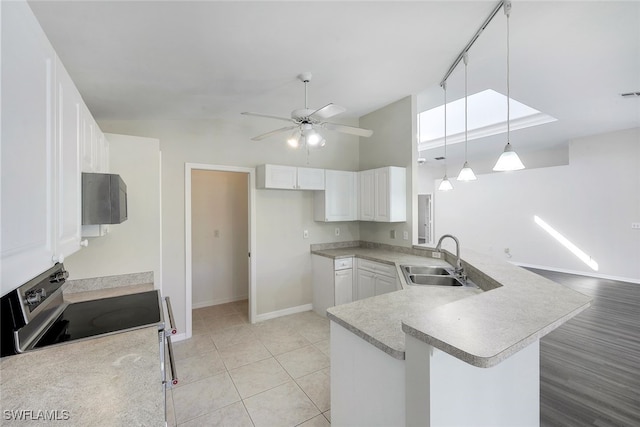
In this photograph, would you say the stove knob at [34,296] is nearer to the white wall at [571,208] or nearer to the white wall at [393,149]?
the white wall at [393,149]

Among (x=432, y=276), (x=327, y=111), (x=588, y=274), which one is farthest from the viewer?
(x=588, y=274)

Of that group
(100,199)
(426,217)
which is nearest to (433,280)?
(100,199)

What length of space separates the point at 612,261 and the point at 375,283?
533cm

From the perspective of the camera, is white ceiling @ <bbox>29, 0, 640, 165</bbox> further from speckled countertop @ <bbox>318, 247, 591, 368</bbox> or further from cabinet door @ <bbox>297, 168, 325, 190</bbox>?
speckled countertop @ <bbox>318, 247, 591, 368</bbox>

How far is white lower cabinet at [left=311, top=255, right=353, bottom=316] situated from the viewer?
3.66m

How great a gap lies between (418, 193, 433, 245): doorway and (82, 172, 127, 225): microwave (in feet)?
25.5

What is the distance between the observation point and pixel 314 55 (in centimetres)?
214

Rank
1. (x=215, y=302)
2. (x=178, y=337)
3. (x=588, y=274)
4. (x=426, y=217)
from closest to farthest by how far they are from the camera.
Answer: (x=178, y=337) < (x=215, y=302) < (x=588, y=274) < (x=426, y=217)

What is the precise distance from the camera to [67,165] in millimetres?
1190

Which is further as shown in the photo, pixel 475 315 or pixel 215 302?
pixel 215 302

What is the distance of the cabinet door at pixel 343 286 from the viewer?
366cm

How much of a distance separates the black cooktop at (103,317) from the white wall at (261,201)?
1295 millimetres

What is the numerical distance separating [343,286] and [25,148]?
3.35m

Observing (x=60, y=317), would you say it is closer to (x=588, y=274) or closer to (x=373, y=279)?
(x=373, y=279)
